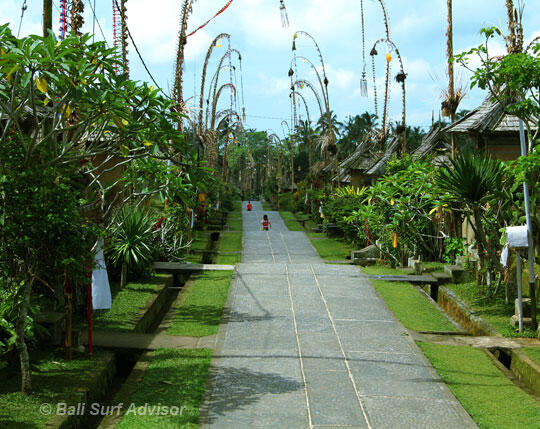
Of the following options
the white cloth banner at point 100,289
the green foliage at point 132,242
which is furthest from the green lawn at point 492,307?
the green foliage at point 132,242

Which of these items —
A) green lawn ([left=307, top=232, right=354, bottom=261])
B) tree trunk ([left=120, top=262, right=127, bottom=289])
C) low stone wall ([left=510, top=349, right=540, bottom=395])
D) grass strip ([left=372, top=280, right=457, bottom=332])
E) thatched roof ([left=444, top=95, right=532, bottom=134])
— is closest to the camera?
low stone wall ([left=510, top=349, right=540, bottom=395])

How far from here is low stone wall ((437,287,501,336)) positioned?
1103 centimetres

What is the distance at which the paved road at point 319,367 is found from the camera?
6848 millimetres

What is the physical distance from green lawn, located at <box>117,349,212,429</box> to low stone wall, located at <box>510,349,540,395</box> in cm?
441

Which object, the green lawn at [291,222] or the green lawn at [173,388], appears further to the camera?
the green lawn at [291,222]

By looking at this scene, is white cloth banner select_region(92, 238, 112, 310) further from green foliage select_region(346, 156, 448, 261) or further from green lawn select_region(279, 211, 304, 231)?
green lawn select_region(279, 211, 304, 231)

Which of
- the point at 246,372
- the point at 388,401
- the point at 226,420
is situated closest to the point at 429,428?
the point at 388,401

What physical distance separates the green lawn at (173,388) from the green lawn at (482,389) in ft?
10.4

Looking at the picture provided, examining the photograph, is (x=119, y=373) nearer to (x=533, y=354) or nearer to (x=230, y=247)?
(x=533, y=354)

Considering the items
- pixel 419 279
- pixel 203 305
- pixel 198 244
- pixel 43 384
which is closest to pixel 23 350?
pixel 43 384

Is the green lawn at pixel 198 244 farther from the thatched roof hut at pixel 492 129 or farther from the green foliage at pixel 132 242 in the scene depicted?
the thatched roof hut at pixel 492 129

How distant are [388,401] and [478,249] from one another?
23.3 feet

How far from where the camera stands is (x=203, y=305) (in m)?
12.7

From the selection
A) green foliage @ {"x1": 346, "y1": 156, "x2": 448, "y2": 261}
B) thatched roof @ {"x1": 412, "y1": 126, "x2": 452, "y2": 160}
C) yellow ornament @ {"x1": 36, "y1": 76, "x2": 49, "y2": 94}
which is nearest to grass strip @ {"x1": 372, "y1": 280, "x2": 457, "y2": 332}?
green foliage @ {"x1": 346, "y1": 156, "x2": 448, "y2": 261}
